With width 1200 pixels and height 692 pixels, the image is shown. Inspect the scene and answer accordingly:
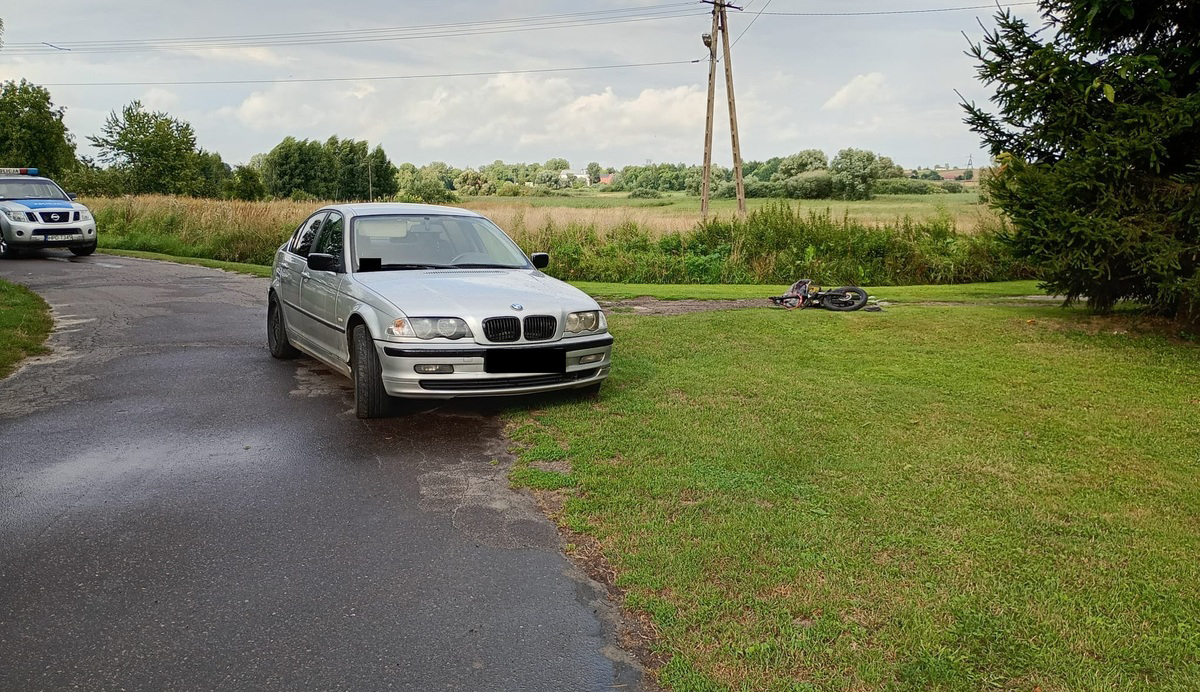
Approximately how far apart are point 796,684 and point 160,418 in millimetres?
5430

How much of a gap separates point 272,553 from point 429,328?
2369mm

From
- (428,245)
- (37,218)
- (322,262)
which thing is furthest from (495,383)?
(37,218)

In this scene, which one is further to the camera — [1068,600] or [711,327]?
[711,327]

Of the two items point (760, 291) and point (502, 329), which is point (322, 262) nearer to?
point (502, 329)

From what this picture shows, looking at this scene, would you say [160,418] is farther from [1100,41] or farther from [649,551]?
[1100,41]

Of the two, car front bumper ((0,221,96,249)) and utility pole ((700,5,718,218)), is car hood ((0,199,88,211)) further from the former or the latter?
utility pole ((700,5,718,218))

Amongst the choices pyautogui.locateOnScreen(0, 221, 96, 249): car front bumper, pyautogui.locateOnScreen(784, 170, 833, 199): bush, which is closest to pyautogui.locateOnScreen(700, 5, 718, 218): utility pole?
pyautogui.locateOnScreen(0, 221, 96, 249): car front bumper

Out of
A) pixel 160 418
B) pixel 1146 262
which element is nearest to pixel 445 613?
pixel 160 418

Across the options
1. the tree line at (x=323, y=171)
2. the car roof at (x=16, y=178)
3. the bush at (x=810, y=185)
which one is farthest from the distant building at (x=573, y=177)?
the car roof at (x=16, y=178)

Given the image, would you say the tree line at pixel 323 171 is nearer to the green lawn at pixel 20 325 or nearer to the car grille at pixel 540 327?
the green lawn at pixel 20 325

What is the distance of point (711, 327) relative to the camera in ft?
35.8

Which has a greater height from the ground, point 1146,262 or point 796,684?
point 1146,262

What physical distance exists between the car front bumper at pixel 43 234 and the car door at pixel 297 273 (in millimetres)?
14304

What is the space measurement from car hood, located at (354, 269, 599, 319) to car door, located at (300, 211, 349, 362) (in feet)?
1.16
